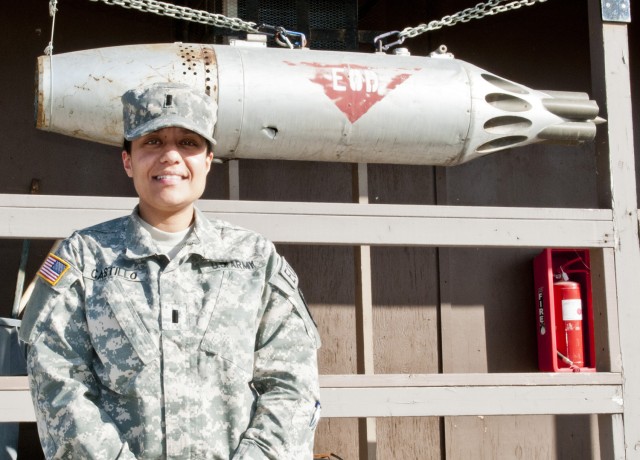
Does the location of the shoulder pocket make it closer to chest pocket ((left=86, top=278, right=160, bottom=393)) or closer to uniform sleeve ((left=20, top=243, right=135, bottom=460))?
chest pocket ((left=86, top=278, right=160, bottom=393))

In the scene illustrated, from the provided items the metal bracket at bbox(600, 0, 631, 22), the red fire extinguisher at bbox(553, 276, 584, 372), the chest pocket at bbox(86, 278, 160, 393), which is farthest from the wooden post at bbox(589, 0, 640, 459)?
the chest pocket at bbox(86, 278, 160, 393)

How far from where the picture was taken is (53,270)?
2229 mm

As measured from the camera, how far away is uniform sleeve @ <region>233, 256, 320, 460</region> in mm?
2203

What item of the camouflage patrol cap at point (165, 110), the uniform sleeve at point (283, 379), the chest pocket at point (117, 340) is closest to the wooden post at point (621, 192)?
the uniform sleeve at point (283, 379)

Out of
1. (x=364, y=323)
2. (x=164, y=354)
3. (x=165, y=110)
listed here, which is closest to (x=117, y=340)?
(x=164, y=354)

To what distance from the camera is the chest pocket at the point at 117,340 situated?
7.11 feet

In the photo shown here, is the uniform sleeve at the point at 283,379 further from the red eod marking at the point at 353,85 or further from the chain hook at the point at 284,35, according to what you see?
the chain hook at the point at 284,35

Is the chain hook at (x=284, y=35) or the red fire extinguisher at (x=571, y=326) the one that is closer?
the chain hook at (x=284, y=35)

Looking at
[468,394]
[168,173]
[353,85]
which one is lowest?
[468,394]

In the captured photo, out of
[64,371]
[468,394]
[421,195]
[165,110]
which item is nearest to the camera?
[64,371]

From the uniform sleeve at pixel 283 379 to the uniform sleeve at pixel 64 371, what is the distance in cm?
29

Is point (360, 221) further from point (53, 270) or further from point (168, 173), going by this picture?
point (53, 270)

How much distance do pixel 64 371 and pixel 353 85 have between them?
205cm

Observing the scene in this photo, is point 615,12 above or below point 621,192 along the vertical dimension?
above
